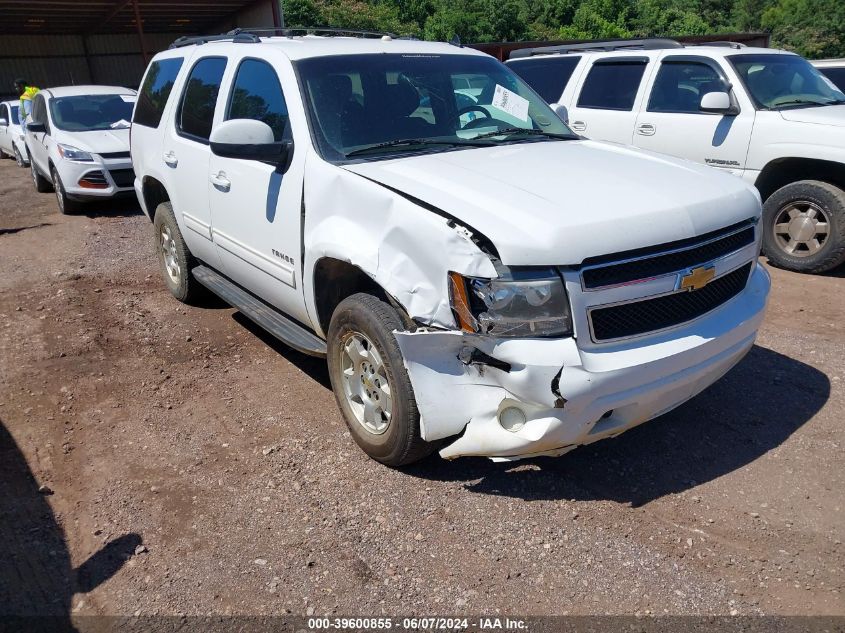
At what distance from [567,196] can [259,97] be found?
2.13 metres

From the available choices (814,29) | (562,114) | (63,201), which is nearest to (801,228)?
(562,114)

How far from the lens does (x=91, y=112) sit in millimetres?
10555

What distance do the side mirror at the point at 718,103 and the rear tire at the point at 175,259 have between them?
4856 millimetres

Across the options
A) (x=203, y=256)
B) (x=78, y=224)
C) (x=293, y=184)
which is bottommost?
(x=78, y=224)

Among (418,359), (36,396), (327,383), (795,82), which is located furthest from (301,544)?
(795,82)

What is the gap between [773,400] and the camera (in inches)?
159

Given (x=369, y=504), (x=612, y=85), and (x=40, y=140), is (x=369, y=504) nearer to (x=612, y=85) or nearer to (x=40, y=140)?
(x=612, y=85)

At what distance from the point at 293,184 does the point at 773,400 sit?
119 inches

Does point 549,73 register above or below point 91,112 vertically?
above

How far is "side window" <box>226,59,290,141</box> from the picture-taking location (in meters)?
3.84

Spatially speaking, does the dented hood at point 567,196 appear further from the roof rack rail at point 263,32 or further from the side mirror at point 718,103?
the side mirror at point 718,103

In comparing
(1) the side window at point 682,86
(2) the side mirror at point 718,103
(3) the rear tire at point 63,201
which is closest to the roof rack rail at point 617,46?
(1) the side window at point 682,86

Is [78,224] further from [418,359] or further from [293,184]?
[418,359]

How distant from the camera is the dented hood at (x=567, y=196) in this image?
2656 millimetres
